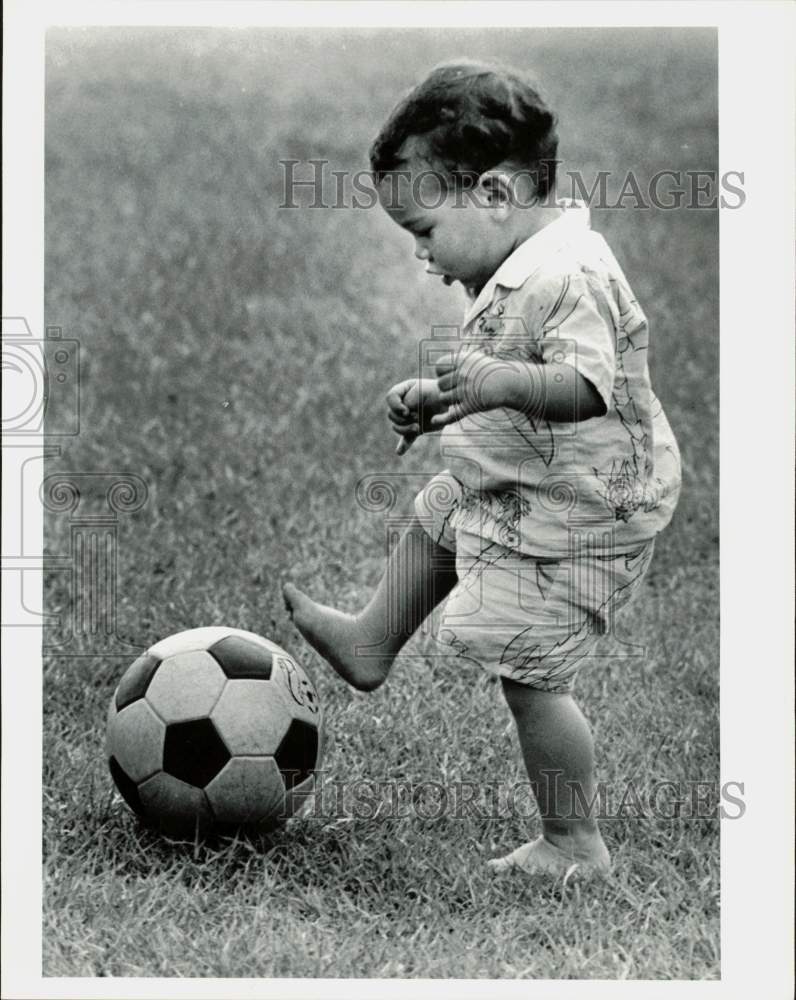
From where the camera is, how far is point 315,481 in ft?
14.8

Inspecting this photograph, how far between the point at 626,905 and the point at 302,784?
2.29ft

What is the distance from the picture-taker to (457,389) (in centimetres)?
274

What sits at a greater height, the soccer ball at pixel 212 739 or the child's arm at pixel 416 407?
the child's arm at pixel 416 407

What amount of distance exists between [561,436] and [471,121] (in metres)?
0.65

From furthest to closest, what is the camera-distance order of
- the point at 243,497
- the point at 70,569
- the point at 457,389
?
1. the point at 243,497
2. the point at 70,569
3. the point at 457,389

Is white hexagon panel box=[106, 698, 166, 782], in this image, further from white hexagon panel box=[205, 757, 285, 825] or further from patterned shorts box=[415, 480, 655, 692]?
patterned shorts box=[415, 480, 655, 692]

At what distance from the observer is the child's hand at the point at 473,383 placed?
2.71 metres

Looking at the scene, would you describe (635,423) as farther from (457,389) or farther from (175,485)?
(175,485)

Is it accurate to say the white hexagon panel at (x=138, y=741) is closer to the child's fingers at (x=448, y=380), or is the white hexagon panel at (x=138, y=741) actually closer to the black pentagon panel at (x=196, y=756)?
the black pentagon panel at (x=196, y=756)

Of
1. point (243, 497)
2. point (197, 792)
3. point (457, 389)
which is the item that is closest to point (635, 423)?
point (457, 389)

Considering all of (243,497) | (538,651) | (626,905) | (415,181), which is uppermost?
(415,181)

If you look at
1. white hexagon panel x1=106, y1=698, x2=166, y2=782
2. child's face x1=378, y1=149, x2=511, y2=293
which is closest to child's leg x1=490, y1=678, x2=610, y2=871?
white hexagon panel x1=106, y1=698, x2=166, y2=782

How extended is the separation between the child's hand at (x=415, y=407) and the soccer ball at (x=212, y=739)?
22.6 inches

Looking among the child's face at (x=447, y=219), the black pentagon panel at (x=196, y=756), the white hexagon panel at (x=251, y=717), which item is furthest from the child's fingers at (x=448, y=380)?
the black pentagon panel at (x=196, y=756)
